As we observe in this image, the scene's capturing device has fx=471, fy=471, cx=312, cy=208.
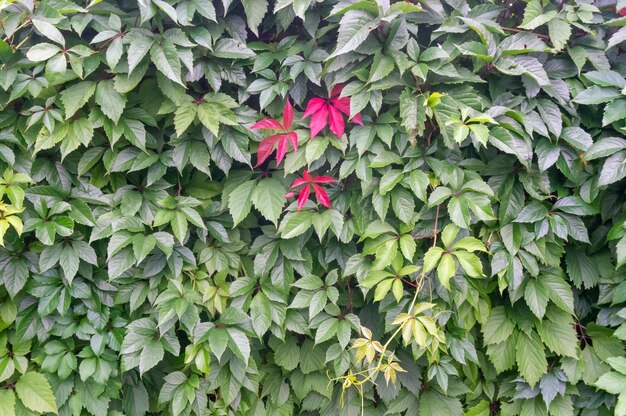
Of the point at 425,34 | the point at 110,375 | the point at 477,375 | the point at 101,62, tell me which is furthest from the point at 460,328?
the point at 101,62

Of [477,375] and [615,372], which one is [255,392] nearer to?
[477,375]

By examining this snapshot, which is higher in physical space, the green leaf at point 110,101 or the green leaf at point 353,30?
the green leaf at point 353,30

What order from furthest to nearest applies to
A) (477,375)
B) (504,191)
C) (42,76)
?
(477,375) < (504,191) < (42,76)

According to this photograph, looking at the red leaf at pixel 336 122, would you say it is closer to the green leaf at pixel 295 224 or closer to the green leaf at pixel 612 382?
the green leaf at pixel 295 224

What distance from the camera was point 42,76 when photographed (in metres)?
1.67

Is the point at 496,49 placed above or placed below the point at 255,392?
above

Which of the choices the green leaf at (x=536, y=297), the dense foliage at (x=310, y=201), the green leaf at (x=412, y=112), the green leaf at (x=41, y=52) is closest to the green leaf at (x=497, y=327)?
the dense foliage at (x=310, y=201)

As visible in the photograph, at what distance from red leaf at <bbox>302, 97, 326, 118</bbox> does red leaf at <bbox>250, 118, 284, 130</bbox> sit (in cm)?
10

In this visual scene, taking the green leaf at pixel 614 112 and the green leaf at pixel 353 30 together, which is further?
the green leaf at pixel 614 112

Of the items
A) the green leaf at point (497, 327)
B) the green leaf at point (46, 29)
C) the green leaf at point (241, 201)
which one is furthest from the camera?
the green leaf at point (497, 327)

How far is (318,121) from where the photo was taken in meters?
1.70

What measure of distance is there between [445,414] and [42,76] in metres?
1.98

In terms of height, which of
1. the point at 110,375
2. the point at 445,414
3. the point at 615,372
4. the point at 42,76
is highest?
the point at 42,76

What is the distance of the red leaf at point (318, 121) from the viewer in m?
1.69
